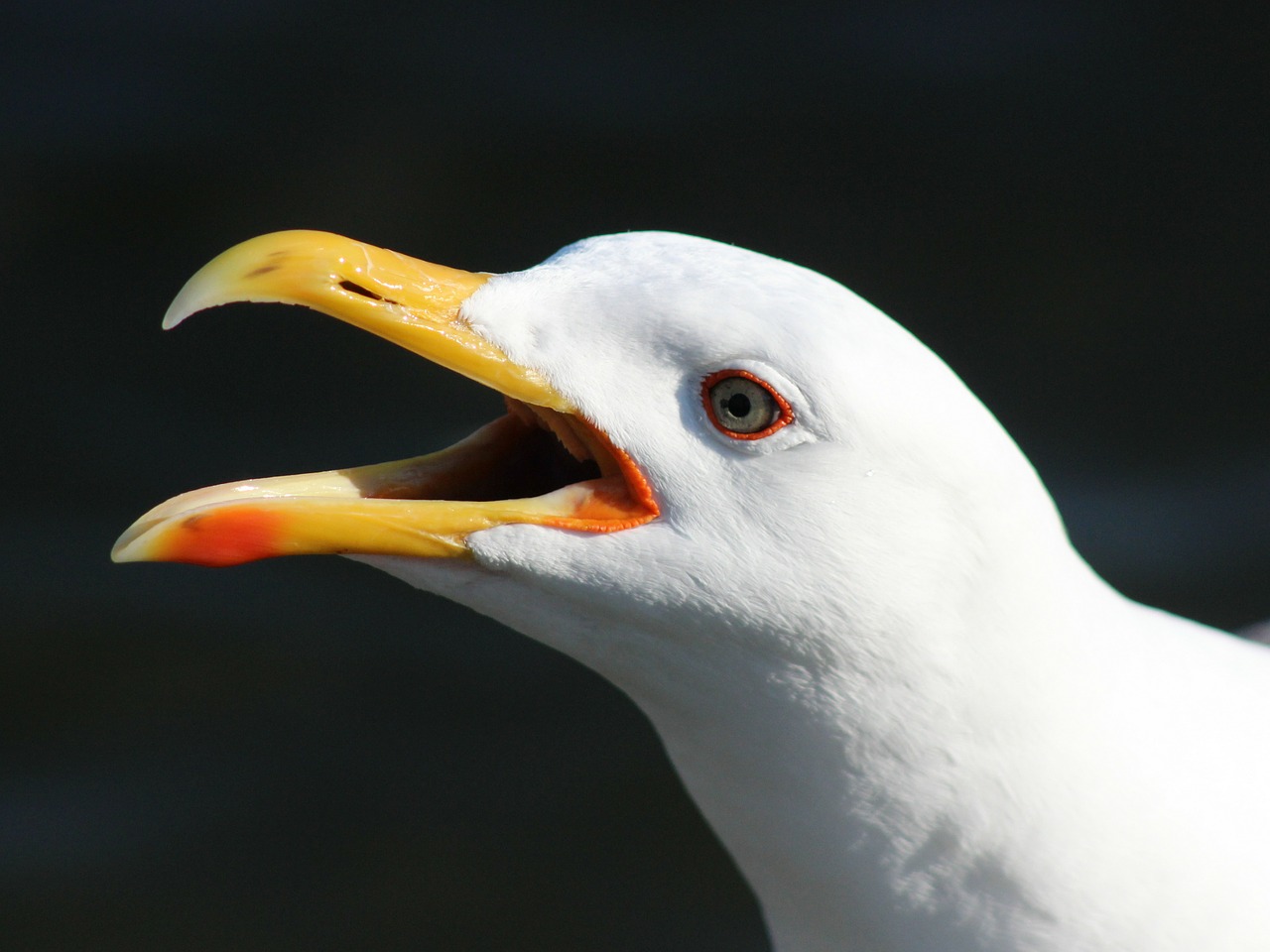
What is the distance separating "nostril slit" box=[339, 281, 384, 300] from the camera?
8.97 feet

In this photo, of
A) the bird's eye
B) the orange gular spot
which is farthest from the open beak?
the bird's eye

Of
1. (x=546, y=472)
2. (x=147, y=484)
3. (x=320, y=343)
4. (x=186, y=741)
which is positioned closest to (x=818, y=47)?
(x=320, y=343)

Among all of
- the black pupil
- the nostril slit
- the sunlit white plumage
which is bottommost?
the sunlit white plumage

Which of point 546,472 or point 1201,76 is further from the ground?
point 1201,76

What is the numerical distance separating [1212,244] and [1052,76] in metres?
0.88

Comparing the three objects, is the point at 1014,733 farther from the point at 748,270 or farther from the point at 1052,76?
the point at 1052,76

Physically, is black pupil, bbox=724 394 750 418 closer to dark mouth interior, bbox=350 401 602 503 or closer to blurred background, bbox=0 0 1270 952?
dark mouth interior, bbox=350 401 602 503

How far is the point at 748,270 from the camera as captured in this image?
8.54 feet

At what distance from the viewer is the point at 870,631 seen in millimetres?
2518

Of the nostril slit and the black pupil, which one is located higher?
the nostril slit

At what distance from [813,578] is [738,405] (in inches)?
11.3

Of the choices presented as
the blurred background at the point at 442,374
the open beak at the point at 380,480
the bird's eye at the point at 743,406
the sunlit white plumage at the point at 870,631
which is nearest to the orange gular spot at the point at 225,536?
the open beak at the point at 380,480

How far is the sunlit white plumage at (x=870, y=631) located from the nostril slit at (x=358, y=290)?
0.18 meters

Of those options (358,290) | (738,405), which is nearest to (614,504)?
(738,405)
